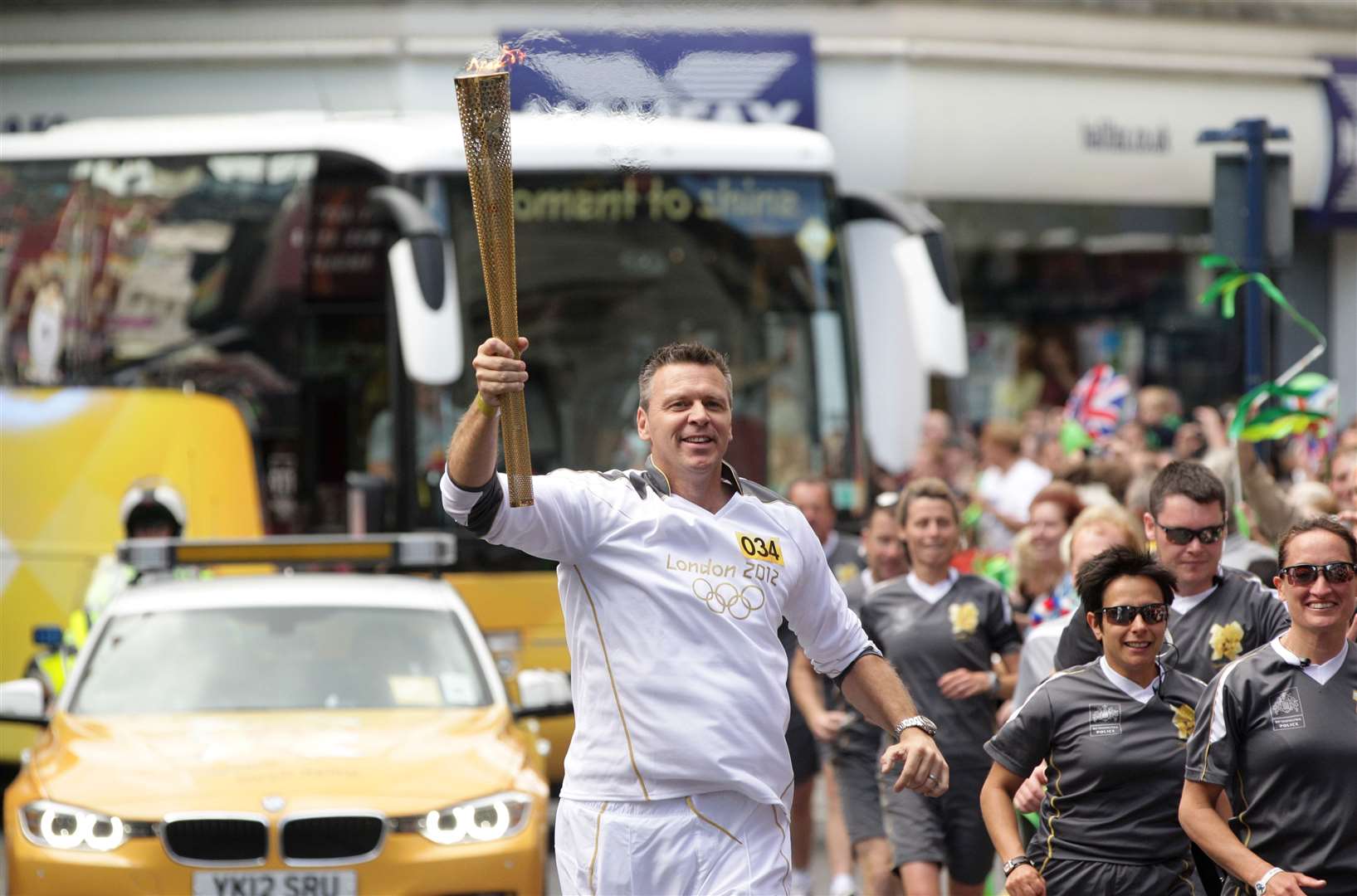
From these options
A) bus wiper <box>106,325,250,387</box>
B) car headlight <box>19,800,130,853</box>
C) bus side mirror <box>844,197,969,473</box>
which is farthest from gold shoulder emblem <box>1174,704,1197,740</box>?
bus wiper <box>106,325,250,387</box>

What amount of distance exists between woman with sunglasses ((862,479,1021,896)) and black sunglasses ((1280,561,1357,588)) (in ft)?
7.16

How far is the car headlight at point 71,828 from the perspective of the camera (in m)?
6.77

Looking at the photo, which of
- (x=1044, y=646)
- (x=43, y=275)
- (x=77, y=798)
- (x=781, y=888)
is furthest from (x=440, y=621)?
(x=43, y=275)

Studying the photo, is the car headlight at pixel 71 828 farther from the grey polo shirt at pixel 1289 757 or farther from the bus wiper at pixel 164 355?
the bus wiper at pixel 164 355

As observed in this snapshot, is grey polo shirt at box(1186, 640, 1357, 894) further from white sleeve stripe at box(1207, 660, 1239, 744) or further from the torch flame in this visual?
the torch flame

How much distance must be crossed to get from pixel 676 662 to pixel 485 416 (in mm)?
730

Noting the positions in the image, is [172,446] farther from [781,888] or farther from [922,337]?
[781,888]

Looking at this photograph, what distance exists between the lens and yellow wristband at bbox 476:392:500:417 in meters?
4.11

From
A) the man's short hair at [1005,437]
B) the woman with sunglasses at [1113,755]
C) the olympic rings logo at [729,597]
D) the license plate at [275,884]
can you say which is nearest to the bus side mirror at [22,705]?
the license plate at [275,884]

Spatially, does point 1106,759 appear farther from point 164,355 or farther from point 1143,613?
point 164,355

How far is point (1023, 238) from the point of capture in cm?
2188

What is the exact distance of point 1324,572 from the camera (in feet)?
15.9

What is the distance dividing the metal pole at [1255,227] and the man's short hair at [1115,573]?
409 centimetres

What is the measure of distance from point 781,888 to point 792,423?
A: 7.65 m
